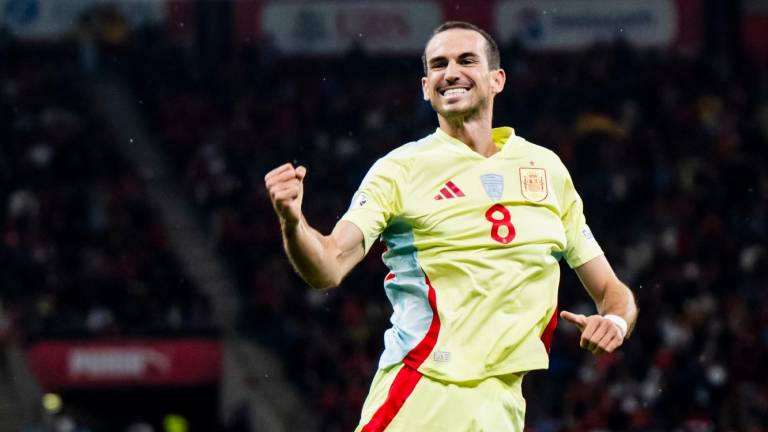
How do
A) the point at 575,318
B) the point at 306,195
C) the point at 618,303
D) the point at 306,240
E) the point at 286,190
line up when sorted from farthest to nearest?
1. the point at 306,195
2. the point at 618,303
3. the point at 575,318
4. the point at 306,240
5. the point at 286,190

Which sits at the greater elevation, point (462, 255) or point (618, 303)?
point (462, 255)

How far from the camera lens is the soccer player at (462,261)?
4.36m

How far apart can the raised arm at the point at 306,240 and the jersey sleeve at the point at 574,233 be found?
79 centimetres

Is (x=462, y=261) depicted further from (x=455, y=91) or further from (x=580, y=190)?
(x=580, y=190)

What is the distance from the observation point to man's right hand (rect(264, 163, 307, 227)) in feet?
12.7

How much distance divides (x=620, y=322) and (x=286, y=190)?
124 centimetres

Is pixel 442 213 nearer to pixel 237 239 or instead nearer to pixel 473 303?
pixel 473 303

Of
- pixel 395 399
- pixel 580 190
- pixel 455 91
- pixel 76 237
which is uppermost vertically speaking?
pixel 455 91

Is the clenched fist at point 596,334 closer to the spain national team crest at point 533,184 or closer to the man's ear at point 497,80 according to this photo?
the spain national team crest at point 533,184

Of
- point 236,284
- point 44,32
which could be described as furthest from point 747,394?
point 44,32

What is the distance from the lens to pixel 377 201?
438 cm

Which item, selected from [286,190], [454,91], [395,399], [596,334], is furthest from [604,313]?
[286,190]

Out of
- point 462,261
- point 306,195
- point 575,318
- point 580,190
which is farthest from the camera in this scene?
point 306,195

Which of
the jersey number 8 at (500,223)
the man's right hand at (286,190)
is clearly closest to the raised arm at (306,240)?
the man's right hand at (286,190)
